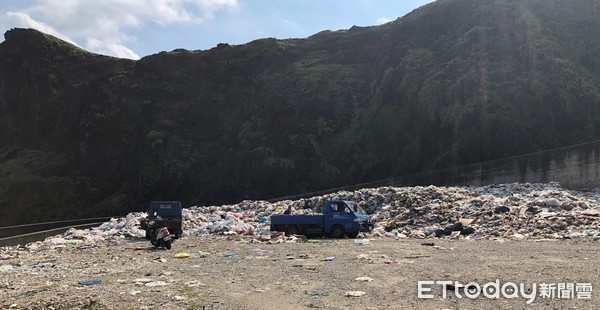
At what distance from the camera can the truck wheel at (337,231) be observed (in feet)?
55.0

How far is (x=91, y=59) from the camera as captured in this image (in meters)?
66.8

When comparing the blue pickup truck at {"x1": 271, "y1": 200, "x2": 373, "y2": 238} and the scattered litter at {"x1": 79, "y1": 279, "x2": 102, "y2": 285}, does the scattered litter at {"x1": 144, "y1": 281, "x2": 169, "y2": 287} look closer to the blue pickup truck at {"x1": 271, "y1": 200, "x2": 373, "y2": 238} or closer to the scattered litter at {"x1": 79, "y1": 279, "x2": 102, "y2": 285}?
the scattered litter at {"x1": 79, "y1": 279, "x2": 102, "y2": 285}

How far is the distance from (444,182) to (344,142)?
15.9 meters

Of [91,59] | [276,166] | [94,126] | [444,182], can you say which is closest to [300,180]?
[276,166]

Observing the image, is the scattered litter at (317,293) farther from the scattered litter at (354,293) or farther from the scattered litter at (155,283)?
the scattered litter at (155,283)

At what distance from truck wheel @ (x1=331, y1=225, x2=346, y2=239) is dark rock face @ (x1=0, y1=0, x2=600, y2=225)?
775 inches

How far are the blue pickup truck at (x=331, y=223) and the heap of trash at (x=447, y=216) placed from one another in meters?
0.71

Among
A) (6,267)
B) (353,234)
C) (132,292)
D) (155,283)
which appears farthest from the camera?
(353,234)

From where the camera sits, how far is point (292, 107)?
4669 cm

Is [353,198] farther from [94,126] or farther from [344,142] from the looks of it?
[94,126]

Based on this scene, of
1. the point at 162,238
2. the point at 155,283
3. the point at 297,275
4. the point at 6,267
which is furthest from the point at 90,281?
the point at 162,238

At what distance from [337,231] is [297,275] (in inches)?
335

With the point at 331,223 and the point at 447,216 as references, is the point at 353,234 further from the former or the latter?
the point at 447,216

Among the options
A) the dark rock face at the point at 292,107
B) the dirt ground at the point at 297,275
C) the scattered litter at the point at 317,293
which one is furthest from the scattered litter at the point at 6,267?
the dark rock face at the point at 292,107
